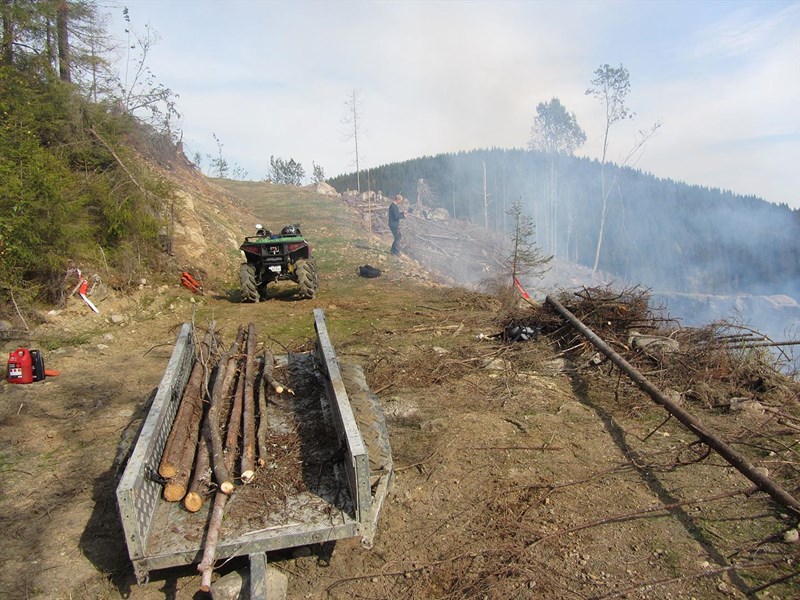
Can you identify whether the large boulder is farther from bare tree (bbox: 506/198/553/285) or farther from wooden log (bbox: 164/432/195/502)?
wooden log (bbox: 164/432/195/502)

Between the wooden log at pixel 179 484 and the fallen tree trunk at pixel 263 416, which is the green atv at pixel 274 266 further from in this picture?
the wooden log at pixel 179 484

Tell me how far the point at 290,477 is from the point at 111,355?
5684 mm

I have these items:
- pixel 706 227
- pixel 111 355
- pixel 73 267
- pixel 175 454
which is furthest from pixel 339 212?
pixel 706 227

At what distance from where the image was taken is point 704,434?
4355 millimetres

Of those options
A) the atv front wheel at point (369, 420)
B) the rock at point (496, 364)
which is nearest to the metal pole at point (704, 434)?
the rock at point (496, 364)

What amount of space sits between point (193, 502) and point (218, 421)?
97 cm

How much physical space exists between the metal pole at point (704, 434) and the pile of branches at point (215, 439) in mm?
3536

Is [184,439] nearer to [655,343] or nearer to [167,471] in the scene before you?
[167,471]

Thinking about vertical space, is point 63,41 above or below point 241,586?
above

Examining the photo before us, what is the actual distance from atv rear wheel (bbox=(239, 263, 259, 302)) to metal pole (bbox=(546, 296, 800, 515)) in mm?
6812

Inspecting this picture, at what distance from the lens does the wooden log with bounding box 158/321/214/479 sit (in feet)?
11.0

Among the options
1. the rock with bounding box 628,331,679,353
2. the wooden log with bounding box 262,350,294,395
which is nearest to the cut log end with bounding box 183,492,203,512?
the wooden log with bounding box 262,350,294,395

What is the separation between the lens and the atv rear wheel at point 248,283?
36.3ft

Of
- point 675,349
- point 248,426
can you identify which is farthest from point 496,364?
point 248,426
